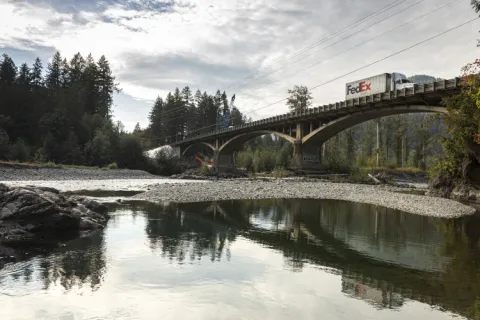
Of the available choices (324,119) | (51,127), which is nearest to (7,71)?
(51,127)

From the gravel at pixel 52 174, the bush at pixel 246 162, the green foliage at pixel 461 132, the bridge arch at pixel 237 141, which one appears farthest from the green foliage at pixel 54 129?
the green foliage at pixel 461 132

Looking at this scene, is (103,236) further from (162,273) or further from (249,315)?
(249,315)

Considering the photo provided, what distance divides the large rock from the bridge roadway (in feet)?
96.0

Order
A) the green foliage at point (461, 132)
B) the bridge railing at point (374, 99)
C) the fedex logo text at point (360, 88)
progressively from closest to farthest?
the green foliage at point (461, 132)
the bridge railing at point (374, 99)
the fedex logo text at point (360, 88)

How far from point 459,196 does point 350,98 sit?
71.7ft

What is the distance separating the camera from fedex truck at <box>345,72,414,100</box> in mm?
40594

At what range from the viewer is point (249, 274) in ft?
27.5

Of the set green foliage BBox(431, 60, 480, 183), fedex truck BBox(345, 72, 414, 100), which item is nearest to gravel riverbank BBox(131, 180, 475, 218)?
green foliage BBox(431, 60, 480, 183)

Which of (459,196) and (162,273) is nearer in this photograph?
(162,273)

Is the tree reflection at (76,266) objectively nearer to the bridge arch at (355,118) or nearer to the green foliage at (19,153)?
the bridge arch at (355,118)

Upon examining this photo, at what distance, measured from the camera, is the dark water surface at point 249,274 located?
6.30 meters

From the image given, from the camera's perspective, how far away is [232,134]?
77438 mm

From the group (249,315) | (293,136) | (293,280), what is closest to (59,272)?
(249,315)

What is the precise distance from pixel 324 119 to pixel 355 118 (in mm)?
6491
